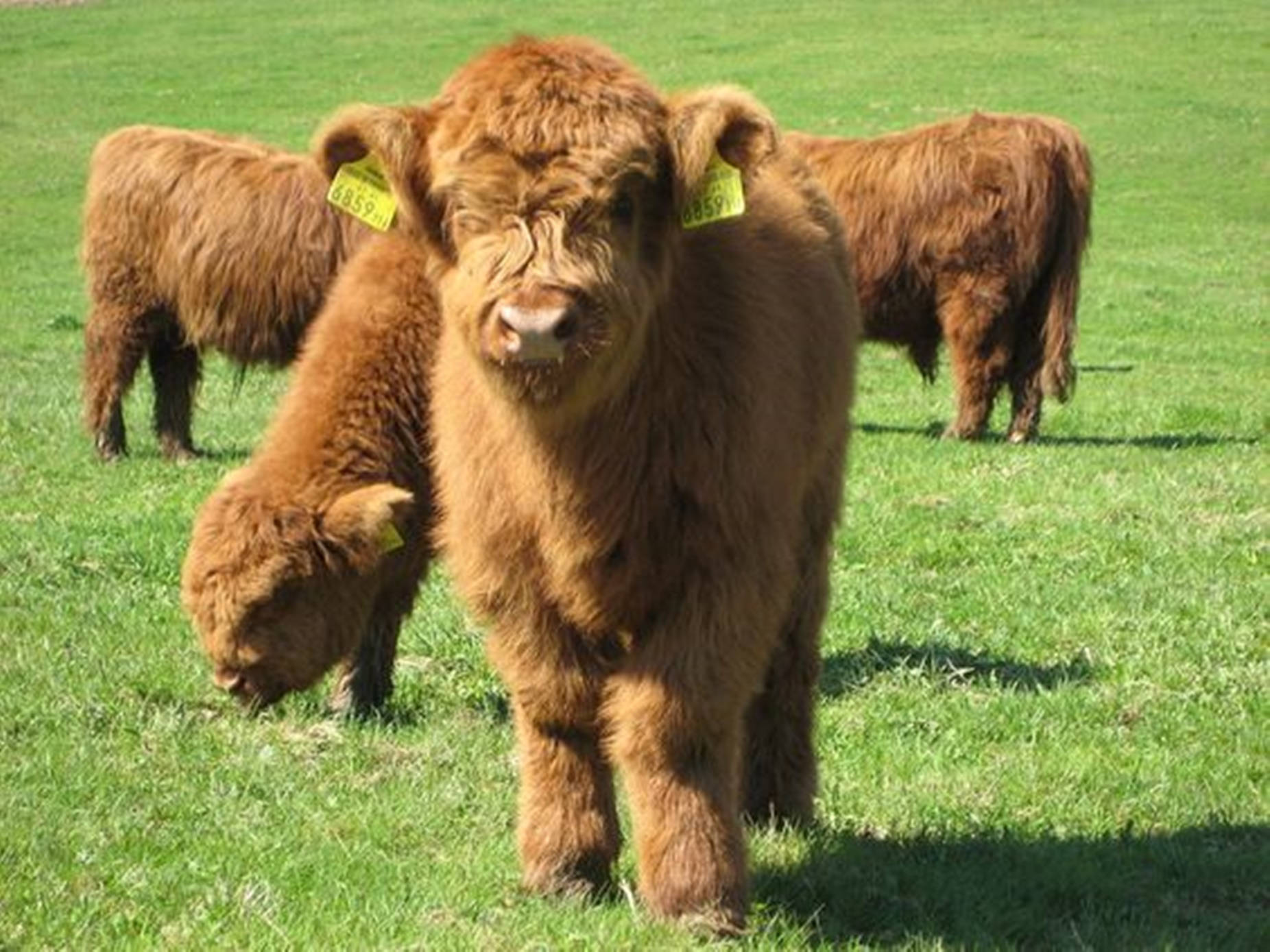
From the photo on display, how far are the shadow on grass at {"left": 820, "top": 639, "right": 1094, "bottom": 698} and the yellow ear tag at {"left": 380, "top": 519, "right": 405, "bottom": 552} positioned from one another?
1.59 m


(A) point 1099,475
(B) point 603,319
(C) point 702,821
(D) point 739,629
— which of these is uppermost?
(B) point 603,319

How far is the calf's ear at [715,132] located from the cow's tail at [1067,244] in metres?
9.44

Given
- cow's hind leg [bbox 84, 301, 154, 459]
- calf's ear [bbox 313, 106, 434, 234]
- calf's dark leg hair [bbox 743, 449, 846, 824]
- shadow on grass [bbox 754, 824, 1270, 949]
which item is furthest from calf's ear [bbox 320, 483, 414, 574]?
cow's hind leg [bbox 84, 301, 154, 459]

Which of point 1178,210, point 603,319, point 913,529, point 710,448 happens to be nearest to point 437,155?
point 603,319

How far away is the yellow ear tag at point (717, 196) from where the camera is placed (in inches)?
178

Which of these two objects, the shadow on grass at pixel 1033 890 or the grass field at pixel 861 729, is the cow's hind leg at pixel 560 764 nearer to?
the grass field at pixel 861 729

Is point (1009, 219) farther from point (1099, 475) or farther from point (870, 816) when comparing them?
point (870, 816)

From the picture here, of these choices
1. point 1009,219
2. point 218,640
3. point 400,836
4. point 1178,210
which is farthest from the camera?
point 1178,210

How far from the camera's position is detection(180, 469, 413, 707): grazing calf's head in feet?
20.0

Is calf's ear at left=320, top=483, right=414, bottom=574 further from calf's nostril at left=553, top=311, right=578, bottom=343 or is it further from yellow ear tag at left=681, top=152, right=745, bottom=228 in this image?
calf's nostril at left=553, top=311, right=578, bottom=343

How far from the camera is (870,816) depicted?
5.59m

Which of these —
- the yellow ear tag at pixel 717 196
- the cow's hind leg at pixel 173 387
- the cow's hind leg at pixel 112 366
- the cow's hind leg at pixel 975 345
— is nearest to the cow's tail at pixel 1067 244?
the cow's hind leg at pixel 975 345

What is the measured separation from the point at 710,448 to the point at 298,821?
1.69 metres

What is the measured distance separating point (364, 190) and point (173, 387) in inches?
325
